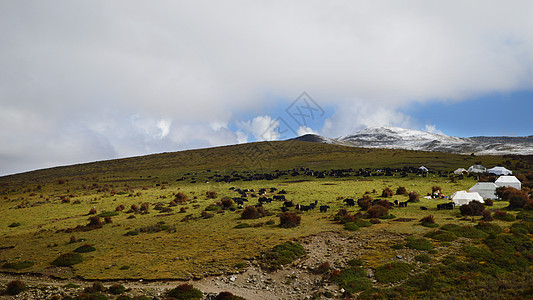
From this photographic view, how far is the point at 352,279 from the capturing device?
22672 mm

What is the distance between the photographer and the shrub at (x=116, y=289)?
20642 mm

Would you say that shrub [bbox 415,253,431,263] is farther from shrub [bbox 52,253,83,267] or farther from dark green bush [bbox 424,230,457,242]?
shrub [bbox 52,253,83,267]

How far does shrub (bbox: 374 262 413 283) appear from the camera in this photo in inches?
882

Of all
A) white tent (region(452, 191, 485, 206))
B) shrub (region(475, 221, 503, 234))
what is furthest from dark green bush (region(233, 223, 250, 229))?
white tent (region(452, 191, 485, 206))

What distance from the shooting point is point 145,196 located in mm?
66062

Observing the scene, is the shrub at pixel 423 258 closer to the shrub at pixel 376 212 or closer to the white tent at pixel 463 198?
the shrub at pixel 376 212

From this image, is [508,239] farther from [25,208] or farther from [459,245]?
[25,208]

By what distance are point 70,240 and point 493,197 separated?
196 feet

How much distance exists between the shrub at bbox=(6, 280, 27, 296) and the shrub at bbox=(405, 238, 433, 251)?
29.0 metres

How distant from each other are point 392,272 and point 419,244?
219 inches

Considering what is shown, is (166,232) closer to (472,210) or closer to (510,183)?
(472,210)

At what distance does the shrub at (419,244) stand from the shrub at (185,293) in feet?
58.8

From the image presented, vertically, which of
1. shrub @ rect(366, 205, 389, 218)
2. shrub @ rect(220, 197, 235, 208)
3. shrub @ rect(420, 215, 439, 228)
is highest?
shrub @ rect(220, 197, 235, 208)

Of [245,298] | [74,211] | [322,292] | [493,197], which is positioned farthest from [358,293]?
[74,211]
